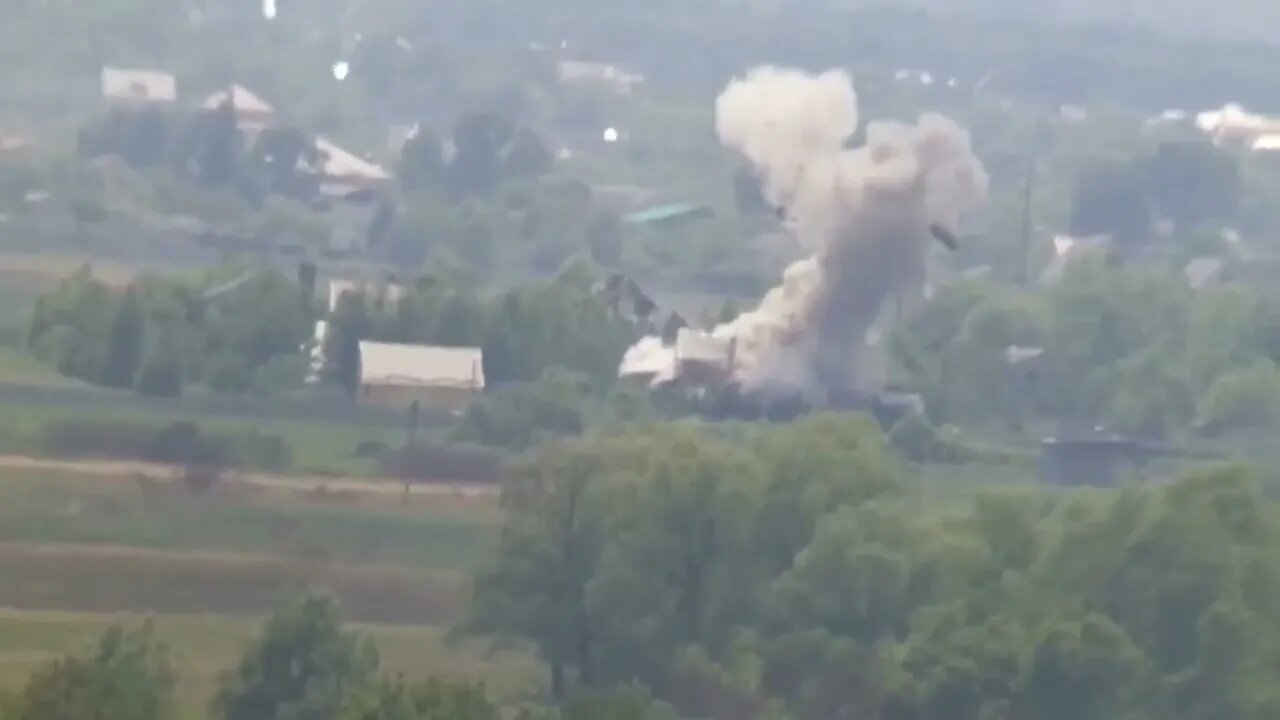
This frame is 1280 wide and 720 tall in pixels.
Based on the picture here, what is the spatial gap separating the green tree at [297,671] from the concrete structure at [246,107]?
3284 centimetres

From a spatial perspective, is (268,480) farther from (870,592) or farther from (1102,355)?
(1102,355)

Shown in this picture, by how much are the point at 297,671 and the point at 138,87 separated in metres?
38.9

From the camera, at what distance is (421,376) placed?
1153 inches

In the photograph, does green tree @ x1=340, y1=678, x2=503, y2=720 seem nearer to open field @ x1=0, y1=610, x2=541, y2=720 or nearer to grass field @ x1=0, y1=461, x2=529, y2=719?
grass field @ x1=0, y1=461, x2=529, y2=719

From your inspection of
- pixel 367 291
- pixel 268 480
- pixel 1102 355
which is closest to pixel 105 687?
pixel 268 480

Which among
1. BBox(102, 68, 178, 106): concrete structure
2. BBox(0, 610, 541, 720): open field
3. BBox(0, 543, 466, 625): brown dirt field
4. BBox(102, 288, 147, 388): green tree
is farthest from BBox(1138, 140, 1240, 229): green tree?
BBox(0, 610, 541, 720): open field

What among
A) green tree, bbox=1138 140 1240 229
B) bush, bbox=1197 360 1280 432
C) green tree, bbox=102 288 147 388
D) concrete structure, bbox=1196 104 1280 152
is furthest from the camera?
concrete structure, bbox=1196 104 1280 152

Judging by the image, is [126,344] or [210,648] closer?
[210,648]

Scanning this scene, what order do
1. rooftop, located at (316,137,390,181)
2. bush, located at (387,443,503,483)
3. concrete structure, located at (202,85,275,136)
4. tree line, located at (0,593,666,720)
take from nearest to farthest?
tree line, located at (0,593,666,720)
bush, located at (387,443,503,483)
rooftop, located at (316,137,390,181)
concrete structure, located at (202,85,275,136)

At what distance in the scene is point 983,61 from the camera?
67875 mm

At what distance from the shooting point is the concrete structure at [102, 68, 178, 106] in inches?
2154

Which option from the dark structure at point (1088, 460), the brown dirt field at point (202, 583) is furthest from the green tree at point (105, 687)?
the dark structure at point (1088, 460)

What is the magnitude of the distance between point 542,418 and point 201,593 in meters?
6.27

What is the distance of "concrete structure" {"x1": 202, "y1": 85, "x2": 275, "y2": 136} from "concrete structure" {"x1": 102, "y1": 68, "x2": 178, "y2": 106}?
2.61ft
